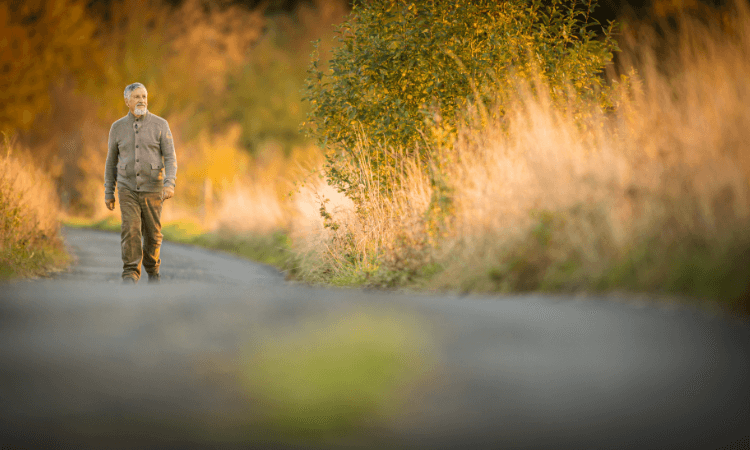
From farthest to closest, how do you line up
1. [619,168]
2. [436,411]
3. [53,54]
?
[53,54]
[619,168]
[436,411]

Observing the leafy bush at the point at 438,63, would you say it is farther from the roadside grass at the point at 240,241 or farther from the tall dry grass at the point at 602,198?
the roadside grass at the point at 240,241

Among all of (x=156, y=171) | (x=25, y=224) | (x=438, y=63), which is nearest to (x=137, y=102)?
(x=156, y=171)

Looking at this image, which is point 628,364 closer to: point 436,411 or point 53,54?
point 436,411

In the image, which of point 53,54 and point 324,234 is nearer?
point 324,234

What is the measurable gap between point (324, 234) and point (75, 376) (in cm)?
650

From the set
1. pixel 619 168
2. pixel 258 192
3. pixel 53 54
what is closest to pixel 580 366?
pixel 619 168

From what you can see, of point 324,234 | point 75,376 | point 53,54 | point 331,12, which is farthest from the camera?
point 331,12

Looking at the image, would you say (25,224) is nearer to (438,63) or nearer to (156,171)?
(156,171)

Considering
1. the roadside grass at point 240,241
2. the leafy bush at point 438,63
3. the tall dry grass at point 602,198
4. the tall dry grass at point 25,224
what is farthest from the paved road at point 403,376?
the roadside grass at point 240,241

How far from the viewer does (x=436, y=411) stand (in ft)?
11.9

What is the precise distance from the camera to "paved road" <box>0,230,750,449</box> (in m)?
3.44

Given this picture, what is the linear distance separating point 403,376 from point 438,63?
258 inches

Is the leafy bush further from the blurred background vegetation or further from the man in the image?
the blurred background vegetation

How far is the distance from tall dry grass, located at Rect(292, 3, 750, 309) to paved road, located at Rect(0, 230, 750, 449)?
1.75 ft
